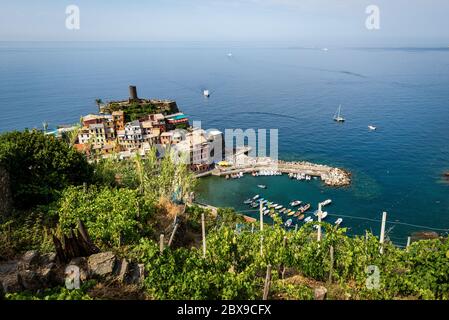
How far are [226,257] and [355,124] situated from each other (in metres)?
60.3

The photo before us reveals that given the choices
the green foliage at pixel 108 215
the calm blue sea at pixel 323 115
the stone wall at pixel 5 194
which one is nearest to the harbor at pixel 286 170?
the calm blue sea at pixel 323 115

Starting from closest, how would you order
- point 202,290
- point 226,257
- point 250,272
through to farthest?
point 202,290 < point 250,272 < point 226,257

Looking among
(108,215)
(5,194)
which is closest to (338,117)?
(108,215)

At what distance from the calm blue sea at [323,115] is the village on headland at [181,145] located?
2168mm

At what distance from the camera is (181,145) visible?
44.5 meters

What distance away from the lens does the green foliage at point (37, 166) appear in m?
13.6

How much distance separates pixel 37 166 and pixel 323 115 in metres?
61.5

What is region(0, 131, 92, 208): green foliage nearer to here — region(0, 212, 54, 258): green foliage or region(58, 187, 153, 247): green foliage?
region(58, 187, 153, 247): green foliage

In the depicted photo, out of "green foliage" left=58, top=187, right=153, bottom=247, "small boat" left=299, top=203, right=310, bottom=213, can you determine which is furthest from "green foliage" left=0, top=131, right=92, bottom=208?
"small boat" left=299, top=203, right=310, bottom=213

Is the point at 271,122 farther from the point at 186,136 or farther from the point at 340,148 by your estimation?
the point at 186,136

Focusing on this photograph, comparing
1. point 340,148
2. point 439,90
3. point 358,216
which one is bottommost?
point 358,216

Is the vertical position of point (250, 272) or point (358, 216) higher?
point (250, 272)

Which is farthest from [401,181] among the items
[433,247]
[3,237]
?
[3,237]

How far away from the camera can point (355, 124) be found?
62.9 m
